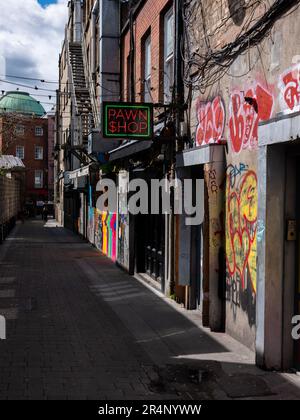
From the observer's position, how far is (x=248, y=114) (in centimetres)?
695

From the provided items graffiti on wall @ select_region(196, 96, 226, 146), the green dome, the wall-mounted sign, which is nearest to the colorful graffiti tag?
the wall-mounted sign

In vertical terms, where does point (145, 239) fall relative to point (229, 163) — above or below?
below

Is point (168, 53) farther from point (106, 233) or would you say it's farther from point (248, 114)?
point (106, 233)

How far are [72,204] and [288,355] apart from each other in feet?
95.3

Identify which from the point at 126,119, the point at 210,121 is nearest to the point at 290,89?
the point at 210,121

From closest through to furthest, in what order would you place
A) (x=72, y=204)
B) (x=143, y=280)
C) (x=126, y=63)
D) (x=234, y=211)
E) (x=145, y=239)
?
(x=234, y=211) < (x=143, y=280) < (x=145, y=239) < (x=126, y=63) < (x=72, y=204)

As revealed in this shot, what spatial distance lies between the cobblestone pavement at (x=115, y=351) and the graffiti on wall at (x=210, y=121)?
2.94 metres

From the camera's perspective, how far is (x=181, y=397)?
5254mm

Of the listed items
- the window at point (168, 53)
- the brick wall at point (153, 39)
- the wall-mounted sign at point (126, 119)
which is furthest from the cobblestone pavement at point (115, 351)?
the brick wall at point (153, 39)

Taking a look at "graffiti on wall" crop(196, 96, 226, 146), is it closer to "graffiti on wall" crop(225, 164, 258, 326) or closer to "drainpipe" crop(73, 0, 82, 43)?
"graffiti on wall" crop(225, 164, 258, 326)

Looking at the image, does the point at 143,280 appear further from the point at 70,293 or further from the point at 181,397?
the point at 181,397

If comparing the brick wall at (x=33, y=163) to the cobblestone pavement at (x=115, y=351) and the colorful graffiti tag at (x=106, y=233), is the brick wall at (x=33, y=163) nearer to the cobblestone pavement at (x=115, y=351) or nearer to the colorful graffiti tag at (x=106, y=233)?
the colorful graffiti tag at (x=106, y=233)
